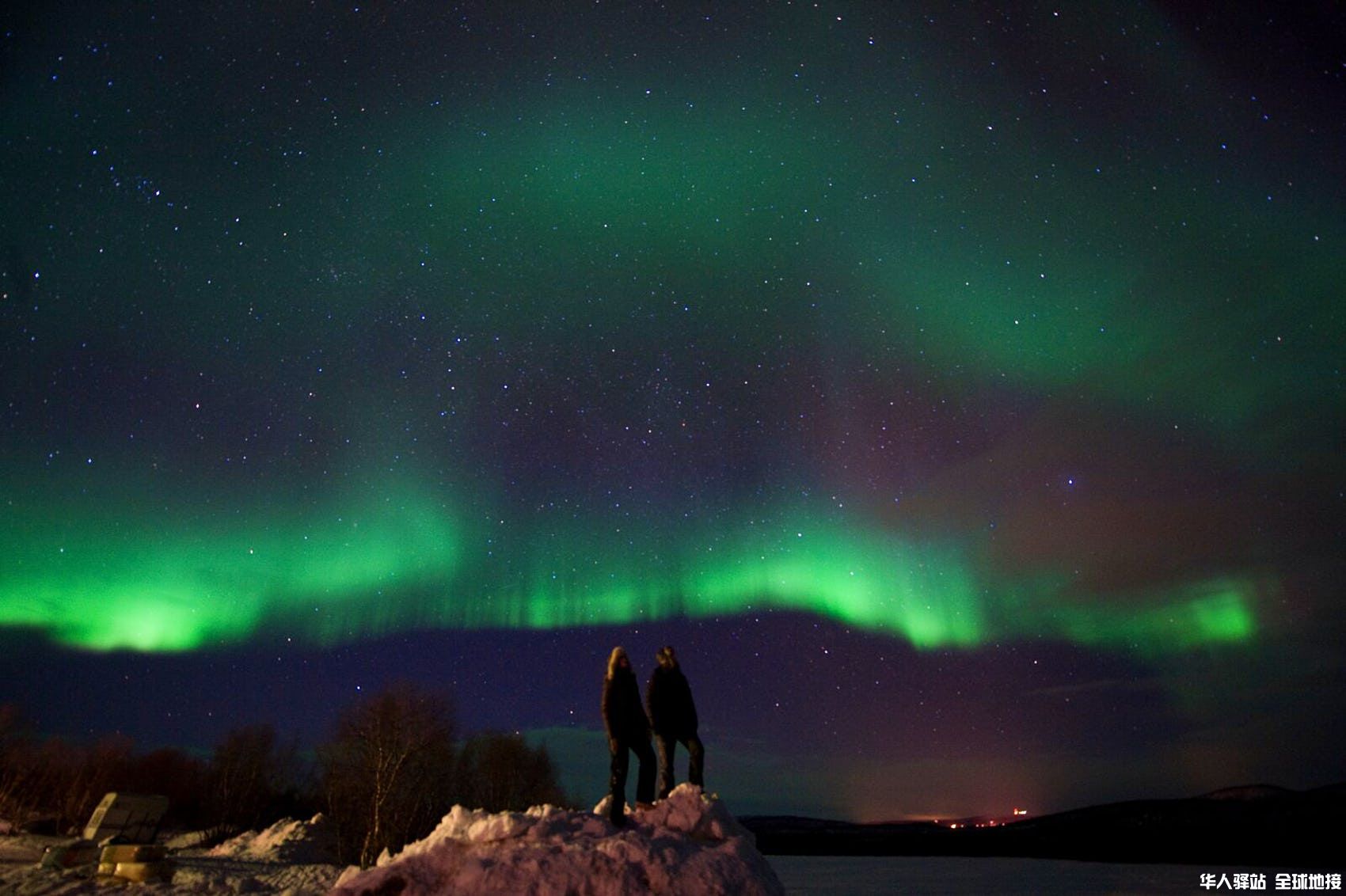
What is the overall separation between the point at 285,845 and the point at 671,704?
117 feet

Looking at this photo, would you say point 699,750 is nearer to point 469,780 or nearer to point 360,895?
point 360,895

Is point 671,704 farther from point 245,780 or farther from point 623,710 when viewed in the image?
point 245,780

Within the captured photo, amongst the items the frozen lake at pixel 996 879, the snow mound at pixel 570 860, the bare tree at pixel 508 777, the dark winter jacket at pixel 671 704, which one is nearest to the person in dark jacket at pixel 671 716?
the dark winter jacket at pixel 671 704

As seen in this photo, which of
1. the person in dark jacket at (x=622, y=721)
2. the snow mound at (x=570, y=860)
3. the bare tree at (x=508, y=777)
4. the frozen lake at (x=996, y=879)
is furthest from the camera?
the bare tree at (x=508, y=777)

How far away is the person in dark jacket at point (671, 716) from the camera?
36.3ft

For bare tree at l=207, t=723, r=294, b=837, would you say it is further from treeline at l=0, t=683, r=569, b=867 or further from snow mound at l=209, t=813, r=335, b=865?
snow mound at l=209, t=813, r=335, b=865

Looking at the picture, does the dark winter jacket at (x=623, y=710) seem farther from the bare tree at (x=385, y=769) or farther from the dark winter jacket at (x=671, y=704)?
the bare tree at (x=385, y=769)

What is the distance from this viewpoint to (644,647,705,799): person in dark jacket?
11.1 metres

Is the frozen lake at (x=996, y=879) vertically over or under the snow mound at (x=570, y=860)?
under

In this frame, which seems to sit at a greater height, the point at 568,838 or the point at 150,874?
the point at 568,838

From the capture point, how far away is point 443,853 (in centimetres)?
901

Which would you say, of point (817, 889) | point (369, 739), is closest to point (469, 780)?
point (369, 739)

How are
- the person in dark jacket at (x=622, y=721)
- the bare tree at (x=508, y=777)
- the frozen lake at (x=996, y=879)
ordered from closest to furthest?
the person in dark jacket at (x=622, y=721) → the frozen lake at (x=996, y=879) → the bare tree at (x=508, y=777)

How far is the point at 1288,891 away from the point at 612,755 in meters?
15.3
